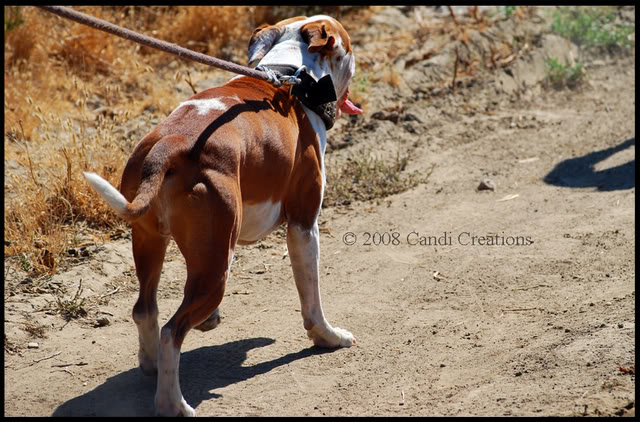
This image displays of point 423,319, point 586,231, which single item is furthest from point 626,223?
point 423,319

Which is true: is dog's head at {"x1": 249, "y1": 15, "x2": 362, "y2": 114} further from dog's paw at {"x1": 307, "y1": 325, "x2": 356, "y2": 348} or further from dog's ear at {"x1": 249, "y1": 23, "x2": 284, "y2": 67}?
dog's paw at {"x1": 307, "y1": 325, "x2": 356, "y2": 348}

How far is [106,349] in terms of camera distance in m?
4.93

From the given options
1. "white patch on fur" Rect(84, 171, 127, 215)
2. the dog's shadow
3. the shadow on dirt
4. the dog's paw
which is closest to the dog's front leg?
the dog's paw

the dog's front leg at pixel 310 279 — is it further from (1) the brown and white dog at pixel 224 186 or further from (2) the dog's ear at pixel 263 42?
(2) the dog's ear at pixel 263 42

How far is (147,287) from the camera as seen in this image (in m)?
4.20

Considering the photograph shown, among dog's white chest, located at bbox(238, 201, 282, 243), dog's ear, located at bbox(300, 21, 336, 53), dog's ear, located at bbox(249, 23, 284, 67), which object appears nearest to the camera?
dog's white chest, located at bbox(238, 201, 282, 243)

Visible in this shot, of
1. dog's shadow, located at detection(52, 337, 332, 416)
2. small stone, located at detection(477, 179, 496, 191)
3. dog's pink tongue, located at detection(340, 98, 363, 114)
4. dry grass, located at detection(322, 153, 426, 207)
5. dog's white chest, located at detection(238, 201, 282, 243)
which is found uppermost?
dog's pink tongue, located at detection(340, 98, 363, 114)

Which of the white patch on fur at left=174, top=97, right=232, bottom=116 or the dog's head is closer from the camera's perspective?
the white patch on fur at left=174, top=97, right=232, bottom=116

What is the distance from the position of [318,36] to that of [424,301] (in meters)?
1.91

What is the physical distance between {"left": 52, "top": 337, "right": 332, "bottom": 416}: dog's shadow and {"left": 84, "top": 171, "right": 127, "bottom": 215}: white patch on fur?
1.18 m

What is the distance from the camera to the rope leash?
3756 millimetres

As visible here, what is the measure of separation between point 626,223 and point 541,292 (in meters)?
1.33

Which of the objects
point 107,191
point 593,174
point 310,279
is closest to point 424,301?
point 310,279

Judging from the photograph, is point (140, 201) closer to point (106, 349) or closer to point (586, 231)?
point (106, 349)
